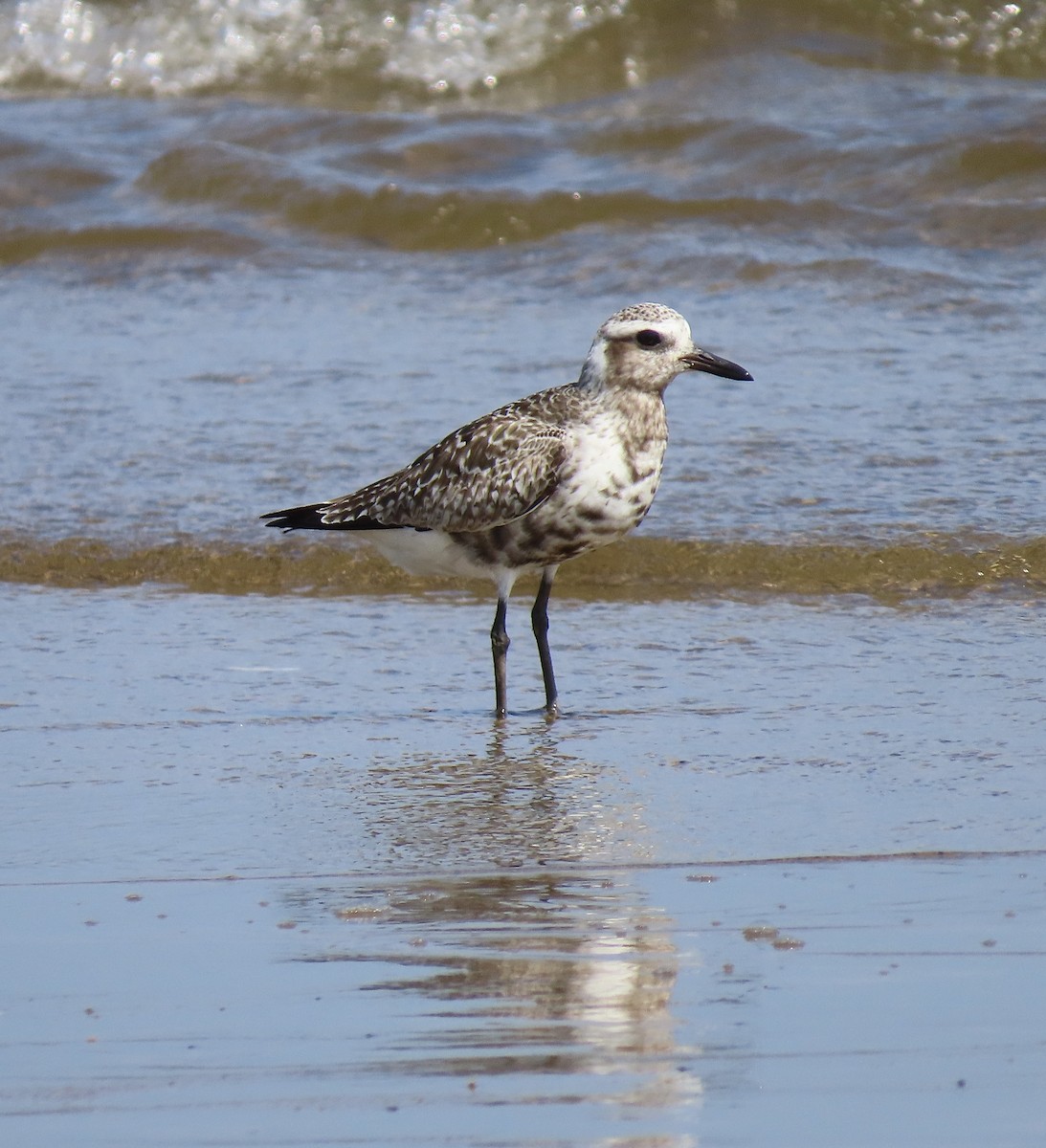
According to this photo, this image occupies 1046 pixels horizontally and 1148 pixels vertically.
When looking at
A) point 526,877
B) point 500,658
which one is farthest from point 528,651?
point 526,877

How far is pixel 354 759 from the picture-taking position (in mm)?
4891

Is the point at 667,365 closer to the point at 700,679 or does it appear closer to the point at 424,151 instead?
the point at 700,679

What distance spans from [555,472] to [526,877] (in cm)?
161

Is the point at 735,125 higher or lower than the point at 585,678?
higher

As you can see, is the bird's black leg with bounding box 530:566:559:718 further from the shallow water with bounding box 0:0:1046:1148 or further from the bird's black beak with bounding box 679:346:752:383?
the bird's black beak with bounding box 679:346:752:383

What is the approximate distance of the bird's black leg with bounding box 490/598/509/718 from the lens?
17.4 ft

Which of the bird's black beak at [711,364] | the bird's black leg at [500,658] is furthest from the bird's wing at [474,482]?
the bird's black beak at [711,364]

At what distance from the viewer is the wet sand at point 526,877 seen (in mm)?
2953

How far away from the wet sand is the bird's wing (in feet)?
1.51

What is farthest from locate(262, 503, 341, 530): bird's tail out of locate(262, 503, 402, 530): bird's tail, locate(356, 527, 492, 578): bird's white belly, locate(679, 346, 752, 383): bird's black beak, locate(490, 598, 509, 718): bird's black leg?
locate(679, 346, 752, 383): bird's black beak

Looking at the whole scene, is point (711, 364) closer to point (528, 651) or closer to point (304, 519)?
point (528, 651)

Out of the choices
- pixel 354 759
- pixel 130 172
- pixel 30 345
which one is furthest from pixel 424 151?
pixel 354 759

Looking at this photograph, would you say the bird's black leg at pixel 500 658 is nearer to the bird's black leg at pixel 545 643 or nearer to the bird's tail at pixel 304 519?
the bird's black leg at pixel 545 643

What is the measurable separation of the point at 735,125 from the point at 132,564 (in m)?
7.38
